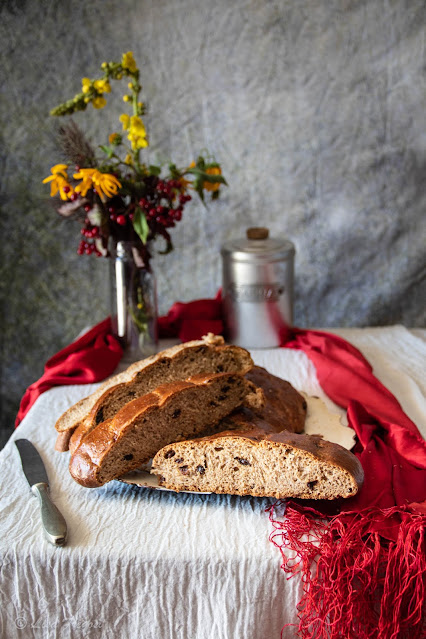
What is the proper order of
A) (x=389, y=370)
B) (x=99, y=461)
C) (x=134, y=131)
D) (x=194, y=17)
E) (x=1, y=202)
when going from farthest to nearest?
(x=1, y=202) → (x=194, y=17) → (x=389, y=370) → (x=134, y=131) → (x=99, y=461)

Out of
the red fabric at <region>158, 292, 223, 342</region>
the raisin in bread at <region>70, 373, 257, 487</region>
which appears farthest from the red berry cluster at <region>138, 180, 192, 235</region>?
the raisin in bread at <region>70, 373, 257, 487</region>

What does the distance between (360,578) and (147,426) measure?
1.39 ft

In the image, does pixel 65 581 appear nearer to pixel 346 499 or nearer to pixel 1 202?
pixel 346 499

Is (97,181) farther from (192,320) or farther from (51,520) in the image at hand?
(51,520)

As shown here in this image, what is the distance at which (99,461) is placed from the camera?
3.55 feet

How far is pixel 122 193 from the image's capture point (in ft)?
5.49

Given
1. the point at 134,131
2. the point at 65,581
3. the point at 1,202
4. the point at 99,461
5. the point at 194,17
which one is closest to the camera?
the point at 65,581

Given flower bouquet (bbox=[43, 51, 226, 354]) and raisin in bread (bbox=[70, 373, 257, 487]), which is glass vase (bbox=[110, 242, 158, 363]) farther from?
raisin in bread (bbox=[70, 373, 257, 487])

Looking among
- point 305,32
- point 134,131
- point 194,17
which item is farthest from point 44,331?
point 305,32

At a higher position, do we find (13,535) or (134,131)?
(134,131)

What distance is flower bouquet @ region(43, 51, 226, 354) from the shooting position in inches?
64.4

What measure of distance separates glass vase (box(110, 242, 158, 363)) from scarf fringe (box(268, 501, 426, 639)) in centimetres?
94

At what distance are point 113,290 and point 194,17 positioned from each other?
1028 mm

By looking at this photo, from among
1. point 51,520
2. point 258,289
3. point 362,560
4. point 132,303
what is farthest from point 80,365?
point 362,560
